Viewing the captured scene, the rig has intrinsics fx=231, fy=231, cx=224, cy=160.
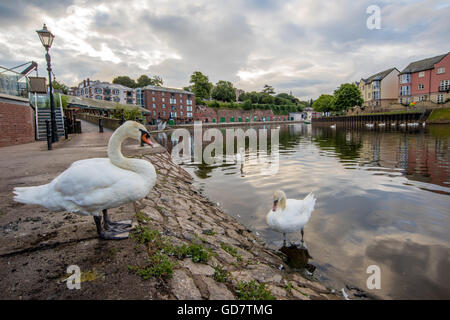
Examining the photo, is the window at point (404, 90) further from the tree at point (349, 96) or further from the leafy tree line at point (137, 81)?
the leafy tree line at point (137, 81)

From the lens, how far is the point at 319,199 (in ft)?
25.6

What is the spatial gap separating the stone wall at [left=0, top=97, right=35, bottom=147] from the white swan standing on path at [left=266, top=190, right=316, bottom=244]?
1688cm

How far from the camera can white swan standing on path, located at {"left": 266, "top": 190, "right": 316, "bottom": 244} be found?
491 centimetres

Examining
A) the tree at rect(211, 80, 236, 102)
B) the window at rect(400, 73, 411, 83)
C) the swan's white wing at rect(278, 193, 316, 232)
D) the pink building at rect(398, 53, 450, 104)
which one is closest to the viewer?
the swan's white wing at rect(278, 193, 316, 232)

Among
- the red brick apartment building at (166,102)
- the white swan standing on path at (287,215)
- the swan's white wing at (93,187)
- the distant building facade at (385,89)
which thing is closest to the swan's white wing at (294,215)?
the white swan standing on path at (287,215)

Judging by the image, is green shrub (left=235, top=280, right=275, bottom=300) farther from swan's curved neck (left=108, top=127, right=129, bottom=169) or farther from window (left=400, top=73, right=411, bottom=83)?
window (left=400, top=73, right=411, bottom=83)

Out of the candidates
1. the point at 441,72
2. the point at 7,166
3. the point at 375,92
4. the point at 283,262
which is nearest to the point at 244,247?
the point at 283,262

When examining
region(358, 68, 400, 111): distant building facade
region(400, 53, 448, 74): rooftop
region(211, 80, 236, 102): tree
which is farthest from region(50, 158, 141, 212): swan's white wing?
region(211, 80, 236, 102): tree

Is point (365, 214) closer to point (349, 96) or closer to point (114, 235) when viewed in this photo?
point (114, 235)

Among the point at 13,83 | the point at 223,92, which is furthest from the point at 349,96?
the point at 13,83

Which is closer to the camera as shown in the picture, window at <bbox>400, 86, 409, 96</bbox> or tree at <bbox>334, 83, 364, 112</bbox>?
window at <bbox>400, 86, 409, 96</bbox>

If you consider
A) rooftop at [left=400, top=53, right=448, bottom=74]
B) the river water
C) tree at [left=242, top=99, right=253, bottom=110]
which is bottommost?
the river water

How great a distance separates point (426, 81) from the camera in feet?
192
